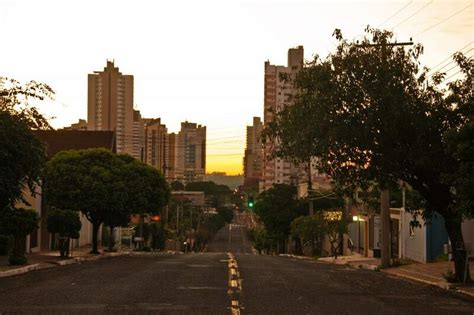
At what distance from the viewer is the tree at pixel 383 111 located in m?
19.2

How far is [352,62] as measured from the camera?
64.2ft

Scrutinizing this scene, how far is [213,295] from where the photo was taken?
1522cm

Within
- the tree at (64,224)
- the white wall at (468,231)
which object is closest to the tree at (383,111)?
the white wall at (468,231)

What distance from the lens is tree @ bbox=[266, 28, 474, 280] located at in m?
19.2

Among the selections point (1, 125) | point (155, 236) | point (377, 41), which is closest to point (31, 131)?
point (1, 125)

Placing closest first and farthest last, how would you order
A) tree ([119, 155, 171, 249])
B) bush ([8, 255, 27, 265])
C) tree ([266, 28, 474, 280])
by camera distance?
tree ([266, 28, 474, 280]) < bush ([8, 255, 27, 265]) < tree ([119, 155, 171, 249])

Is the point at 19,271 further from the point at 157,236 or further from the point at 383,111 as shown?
the point at 157,236

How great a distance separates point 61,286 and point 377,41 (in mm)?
10893

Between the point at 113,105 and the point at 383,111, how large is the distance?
8122 cm

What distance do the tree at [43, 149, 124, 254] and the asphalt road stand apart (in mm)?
16820

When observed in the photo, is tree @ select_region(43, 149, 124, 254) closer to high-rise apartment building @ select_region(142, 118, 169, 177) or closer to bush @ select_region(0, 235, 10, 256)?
bush @ select_region(0, 235, 10, 256)

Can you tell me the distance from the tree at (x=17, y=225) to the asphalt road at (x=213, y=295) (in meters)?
2.80

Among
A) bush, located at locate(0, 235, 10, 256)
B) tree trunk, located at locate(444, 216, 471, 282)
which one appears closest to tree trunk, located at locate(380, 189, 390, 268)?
tree trunk, located at locate(444, 216, 471, 282)

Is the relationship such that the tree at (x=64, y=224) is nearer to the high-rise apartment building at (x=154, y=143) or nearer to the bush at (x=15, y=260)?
the bush at (x=15, y=260)
